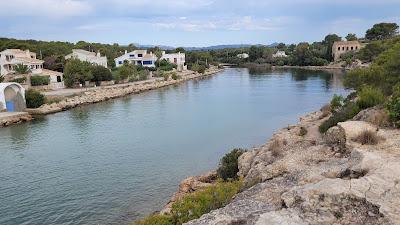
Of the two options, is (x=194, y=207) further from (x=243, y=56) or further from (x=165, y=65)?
(x=243, y=56)

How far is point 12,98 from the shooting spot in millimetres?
45562

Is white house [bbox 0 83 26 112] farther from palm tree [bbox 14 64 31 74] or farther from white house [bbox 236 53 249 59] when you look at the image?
white house [bbox 236 53 249 59]

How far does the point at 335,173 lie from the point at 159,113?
1334 inches

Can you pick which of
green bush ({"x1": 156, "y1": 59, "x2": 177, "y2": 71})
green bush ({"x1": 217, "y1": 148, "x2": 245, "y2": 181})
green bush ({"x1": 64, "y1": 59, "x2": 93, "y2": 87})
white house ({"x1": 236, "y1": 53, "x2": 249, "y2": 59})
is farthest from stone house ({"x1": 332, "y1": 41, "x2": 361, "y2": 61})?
green bush ({"x1": 217, "y1": 148, "x2": 245, "y2": 181})

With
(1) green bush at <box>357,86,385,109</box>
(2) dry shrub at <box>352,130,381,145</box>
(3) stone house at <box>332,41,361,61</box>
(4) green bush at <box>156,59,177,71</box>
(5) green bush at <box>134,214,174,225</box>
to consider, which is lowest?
(5) green bush at <box>134,214,174,225</box>

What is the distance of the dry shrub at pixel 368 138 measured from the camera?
13688 millimetres

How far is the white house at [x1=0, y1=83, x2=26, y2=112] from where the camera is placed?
4406 centimetres

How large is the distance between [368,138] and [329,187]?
513 centimetres

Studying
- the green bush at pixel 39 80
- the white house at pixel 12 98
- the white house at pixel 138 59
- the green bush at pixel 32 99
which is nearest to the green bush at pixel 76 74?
the green bush at pixel 39 80

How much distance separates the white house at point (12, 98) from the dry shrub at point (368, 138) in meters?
40.1

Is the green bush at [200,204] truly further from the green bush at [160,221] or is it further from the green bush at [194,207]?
the green bush at [160,221]

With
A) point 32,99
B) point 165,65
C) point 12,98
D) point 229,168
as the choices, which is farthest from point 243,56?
point 229,168

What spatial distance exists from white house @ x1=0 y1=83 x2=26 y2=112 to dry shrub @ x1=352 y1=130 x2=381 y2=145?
131 ft

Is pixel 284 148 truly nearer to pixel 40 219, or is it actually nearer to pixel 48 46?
pixel 40 219
